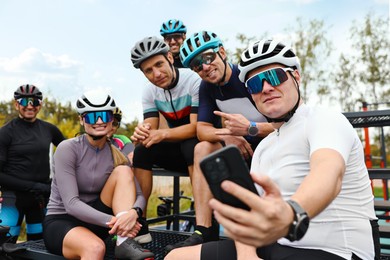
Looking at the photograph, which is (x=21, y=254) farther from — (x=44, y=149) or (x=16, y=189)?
(x=44, y=149)

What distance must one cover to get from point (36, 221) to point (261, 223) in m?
4.51

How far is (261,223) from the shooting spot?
1126 mm

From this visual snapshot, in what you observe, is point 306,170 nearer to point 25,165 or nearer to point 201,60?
point 201,60

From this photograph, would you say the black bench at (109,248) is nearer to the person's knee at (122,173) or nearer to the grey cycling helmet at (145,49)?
the person's knee at (122,173)

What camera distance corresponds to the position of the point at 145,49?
3625 mm

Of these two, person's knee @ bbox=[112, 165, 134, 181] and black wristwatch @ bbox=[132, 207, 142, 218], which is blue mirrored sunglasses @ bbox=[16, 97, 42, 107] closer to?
person's knee @ bbox=[112, 165, 134, 181]

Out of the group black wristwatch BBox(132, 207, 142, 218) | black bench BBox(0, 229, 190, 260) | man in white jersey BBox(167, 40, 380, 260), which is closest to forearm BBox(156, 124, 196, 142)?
black wristwatch BBox(132, 207, 142, 218)

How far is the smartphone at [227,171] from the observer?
3.87ft

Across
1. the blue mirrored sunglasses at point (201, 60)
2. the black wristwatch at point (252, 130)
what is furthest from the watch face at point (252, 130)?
the blue mirrored sunglasses at point (201, 60)

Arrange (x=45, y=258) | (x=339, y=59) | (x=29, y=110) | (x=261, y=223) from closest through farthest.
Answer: (x=261, y=223), (x=45, y=258), (x=29, y=110), (x=339, y=59)

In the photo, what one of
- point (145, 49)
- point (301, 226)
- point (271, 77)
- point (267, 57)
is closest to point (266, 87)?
point (271, 77)

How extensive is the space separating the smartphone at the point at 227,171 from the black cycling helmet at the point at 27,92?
4.33 metres

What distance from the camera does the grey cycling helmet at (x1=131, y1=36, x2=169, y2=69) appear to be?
3.61 m

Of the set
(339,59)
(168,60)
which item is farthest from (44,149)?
(339,59)
